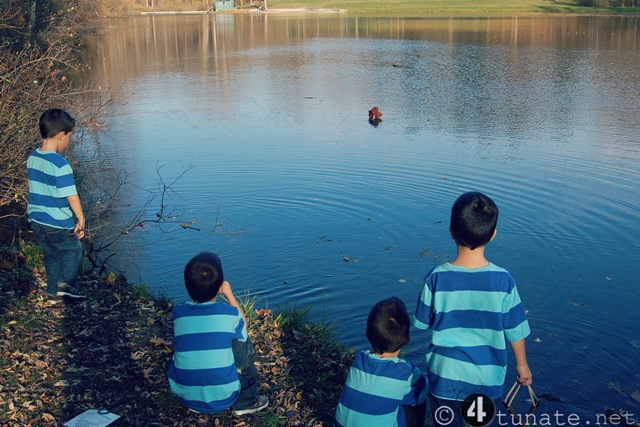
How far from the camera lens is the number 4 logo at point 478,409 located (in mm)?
3547

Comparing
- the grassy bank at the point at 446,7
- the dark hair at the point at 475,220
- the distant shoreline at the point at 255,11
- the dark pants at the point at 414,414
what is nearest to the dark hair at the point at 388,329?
the dark pants at the point at 414,414

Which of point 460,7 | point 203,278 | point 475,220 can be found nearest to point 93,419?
point 203,278

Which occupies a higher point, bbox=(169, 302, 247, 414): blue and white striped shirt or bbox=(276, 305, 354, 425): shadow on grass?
bbox=(169, 302, 247, 414): blue and white striped shirt

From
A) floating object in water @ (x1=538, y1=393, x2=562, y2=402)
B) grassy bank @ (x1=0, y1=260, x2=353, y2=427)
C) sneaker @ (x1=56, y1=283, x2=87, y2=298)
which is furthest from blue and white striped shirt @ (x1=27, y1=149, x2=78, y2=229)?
floating object in water @ (x1=538, y1=393, x2=562, y2=402)

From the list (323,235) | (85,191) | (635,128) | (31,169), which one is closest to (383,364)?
(31,169)

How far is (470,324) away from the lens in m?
3.53

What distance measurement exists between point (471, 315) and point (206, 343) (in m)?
1.57

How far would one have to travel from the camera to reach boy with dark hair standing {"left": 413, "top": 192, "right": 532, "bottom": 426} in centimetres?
347

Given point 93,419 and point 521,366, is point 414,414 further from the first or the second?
point 93,419

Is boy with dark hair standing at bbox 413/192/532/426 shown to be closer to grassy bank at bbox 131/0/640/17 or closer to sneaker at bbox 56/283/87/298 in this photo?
sneaker at bbox 56/283/87/298

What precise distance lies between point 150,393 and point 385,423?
68.4 inches

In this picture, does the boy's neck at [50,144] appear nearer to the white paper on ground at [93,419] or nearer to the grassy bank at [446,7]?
the white paper on ground at [93,419]

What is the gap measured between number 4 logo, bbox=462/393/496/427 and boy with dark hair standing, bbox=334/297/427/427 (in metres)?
0.34

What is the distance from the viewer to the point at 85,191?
1080cm
